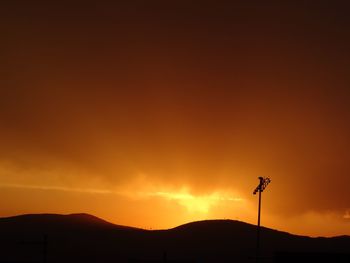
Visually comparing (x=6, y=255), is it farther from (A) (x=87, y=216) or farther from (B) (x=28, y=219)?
(A) (x=87, y=216)

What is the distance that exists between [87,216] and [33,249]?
63.2m

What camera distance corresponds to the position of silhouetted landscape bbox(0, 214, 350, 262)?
281 feet

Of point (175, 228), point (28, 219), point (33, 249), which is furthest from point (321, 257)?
point (28, 219)

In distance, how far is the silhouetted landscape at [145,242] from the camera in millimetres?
85750

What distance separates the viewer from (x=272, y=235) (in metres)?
116

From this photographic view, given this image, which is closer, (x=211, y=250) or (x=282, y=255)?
(x=282, y=255)

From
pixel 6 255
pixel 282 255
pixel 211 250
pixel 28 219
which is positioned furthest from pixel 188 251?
pixel 282 255

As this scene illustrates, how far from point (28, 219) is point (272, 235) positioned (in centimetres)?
5582

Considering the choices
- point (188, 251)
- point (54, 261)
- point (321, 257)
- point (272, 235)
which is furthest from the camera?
point (272, 235)

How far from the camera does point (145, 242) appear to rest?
106750 mm

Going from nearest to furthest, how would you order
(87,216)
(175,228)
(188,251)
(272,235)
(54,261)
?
(54,261)
(188,251)
(272,235)
(175,228)
(87,216)

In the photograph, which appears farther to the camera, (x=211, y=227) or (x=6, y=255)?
(x=211, y=227)

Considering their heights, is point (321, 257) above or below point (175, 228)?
below

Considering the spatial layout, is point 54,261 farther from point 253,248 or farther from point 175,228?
point 175,228
